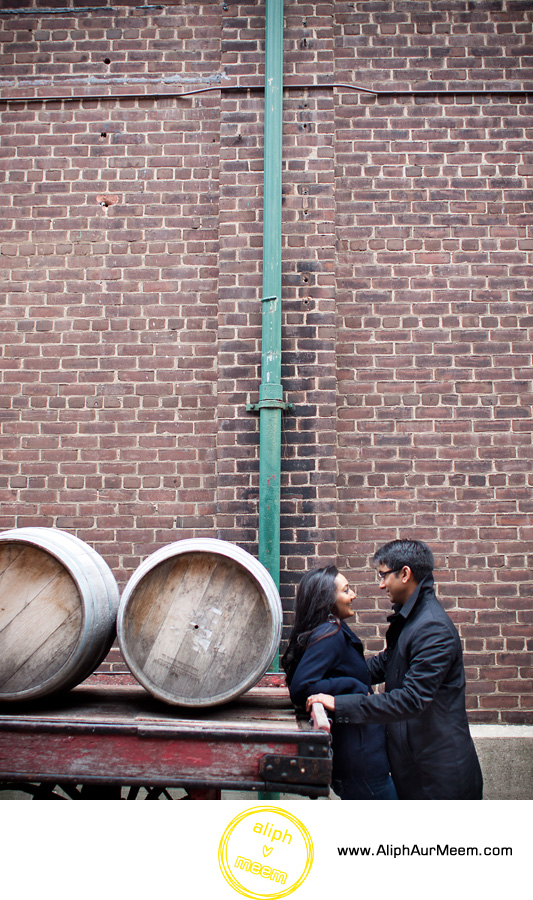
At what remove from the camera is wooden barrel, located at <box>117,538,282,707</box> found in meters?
2.21

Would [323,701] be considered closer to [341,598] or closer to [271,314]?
[341,598]

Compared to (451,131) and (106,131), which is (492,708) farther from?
(106,131)

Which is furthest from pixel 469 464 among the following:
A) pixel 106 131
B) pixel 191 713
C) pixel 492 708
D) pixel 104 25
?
pixel 104 25

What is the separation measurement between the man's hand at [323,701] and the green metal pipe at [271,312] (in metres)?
1.33

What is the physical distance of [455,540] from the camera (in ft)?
13.1

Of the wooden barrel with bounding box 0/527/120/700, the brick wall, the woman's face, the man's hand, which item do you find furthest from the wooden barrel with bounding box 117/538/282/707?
the brick wall

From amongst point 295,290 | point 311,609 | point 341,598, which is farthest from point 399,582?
point 295,290

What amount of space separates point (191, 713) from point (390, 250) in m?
3.25

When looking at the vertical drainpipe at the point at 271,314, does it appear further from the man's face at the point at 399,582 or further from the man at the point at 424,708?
the man at the point at 424,708

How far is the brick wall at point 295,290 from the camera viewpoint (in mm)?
3965

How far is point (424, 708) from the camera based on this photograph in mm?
2377

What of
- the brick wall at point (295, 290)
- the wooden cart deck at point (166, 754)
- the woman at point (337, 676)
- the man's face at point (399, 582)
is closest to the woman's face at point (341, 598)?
the woman at point (337, 676)

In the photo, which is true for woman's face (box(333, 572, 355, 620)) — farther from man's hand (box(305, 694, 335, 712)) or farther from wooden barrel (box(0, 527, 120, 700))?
wooden barrel (box(0, 527, 120, 700))

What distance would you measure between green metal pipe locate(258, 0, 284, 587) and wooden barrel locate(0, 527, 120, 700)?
1553mm
